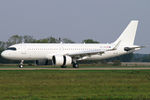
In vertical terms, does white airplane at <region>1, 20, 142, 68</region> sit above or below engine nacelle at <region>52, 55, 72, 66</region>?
above

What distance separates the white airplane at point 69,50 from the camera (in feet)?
189

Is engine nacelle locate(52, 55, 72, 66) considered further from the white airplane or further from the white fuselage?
the white fuselage

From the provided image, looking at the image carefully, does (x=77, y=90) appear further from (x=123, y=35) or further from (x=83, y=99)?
(x=123, y=35)

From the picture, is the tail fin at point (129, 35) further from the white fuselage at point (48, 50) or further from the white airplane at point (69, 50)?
the white fuselage at point (48, 50)

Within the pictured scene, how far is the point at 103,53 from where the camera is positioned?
6269 centimetres

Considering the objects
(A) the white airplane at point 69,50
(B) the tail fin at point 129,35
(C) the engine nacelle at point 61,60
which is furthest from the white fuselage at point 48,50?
(C) the engine nacelle at point 61,60

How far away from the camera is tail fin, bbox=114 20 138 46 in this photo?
65375 millimetres

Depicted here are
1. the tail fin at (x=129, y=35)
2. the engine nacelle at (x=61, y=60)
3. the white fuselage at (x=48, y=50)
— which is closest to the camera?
the engine nacelle at (x=61, y=60)

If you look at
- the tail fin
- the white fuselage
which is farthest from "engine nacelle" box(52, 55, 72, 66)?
the tail fin

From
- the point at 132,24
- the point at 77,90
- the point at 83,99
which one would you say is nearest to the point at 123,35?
the point at 132,24

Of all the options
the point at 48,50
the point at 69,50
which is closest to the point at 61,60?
the point at 48,50

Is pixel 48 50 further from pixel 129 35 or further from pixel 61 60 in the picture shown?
pixel 129 35

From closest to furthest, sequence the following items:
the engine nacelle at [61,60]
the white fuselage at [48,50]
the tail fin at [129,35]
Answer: the engine nacelle at [61,60], the white fuselage at [48,50], the tail fin at [129,35]

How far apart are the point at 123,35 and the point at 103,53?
5522mm
